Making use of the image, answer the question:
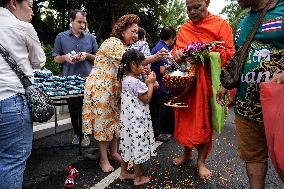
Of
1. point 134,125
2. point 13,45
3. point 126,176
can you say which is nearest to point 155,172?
Answer: point 126,176

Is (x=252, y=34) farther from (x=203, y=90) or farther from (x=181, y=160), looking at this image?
(x=181, y=160)

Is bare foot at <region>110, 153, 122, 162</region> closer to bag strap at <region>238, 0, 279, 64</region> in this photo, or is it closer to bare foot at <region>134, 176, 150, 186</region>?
bare foot at <region>134, 176, 150, 186</region>

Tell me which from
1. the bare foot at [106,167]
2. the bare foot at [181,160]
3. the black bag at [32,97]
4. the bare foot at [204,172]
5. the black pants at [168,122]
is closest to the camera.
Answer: the black bag at [32,97]

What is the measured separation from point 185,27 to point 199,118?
110 centimetres

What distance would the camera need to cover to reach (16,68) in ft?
7.21

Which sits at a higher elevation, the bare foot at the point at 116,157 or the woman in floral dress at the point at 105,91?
the woman in floral dress at the point at 105,91

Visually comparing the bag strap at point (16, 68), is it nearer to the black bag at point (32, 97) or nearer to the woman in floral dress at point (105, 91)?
the black bag at point (32, 97)

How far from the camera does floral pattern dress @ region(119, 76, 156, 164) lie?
3598 millimetres

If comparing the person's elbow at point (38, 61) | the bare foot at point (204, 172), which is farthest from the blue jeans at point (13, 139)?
the bare foot at point (204, 172)

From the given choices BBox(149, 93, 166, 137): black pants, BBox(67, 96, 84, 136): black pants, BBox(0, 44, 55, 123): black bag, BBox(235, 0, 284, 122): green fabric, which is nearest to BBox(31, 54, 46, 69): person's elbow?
BBox(0, 44, 55, 123): black bag

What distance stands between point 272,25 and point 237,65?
0.38 metres

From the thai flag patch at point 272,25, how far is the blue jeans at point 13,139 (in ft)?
5.59

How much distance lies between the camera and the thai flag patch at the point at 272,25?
236 cm

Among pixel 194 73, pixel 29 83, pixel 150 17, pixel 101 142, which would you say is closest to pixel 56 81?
pixel 101 142
